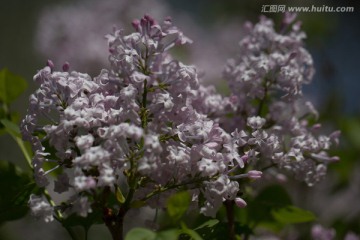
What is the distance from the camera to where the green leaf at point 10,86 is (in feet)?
3.94

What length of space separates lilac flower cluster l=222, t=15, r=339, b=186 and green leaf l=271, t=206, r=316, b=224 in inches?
3.4

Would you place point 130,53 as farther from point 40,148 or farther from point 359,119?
point 359,119

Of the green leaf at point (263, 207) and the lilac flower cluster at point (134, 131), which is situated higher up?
the lilac flower cluster at point (134, 131)

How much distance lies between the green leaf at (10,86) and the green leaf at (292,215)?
0.60m

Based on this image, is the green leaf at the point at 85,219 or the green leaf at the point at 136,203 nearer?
the green leaf at the point at 136,203

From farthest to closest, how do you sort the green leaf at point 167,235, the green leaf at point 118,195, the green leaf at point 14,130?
the green leaf at point 14,130
the green leaf at point 118,195
the green leaf at point 167,235

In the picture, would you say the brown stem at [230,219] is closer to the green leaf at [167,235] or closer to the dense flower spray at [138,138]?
the dense flower spray at [138,138]

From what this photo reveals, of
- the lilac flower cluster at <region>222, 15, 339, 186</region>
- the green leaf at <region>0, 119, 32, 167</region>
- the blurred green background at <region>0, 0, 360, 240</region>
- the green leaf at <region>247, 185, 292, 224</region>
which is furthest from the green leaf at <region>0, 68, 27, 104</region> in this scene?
A: the blurred green background at <region>0, 0, 360, 240</region>

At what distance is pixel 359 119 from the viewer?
2203mm

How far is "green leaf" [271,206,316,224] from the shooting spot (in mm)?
1062

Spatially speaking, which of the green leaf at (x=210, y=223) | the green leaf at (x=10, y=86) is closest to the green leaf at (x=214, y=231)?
the green leaf at (x=210, y=223)

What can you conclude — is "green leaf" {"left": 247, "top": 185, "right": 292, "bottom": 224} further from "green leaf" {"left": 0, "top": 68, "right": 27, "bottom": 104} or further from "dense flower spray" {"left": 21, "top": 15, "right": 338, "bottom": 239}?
"green leaf" {"left": 0, "top": 68, "right": 27, "bottom": 104}

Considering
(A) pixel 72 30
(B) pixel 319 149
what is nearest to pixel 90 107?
(B) pixel 319 149

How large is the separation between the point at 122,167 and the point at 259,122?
0.82ft
